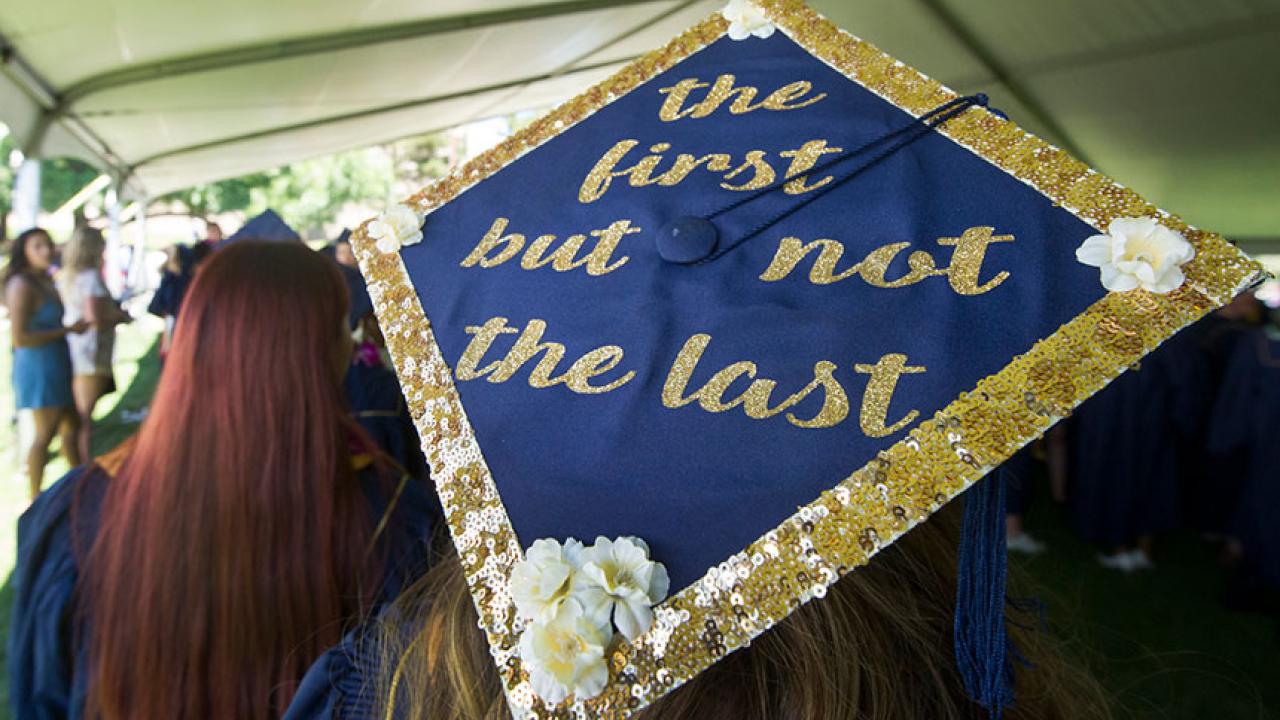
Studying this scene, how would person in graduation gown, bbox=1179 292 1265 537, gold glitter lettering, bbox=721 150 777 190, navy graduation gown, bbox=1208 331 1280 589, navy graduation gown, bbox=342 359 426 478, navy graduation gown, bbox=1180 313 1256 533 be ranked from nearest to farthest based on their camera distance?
gold glitter lettering, bbox=721 150 777 190 → navy graduation gown, bbox=342 359 426 478 → navy graduation gown, bbox=1208 331 1280 589 → person in graduation gown, bbox=1179 292 1265 537 → navy graduation gown, bbox=1180 313 1256 533

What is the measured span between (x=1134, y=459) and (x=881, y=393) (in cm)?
412

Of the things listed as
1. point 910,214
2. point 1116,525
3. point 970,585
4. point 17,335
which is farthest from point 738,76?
point 17,335

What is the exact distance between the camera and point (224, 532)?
1.24m

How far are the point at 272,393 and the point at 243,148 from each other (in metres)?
8.29

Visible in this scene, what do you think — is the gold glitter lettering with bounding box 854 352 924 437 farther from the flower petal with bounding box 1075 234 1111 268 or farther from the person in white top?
the person in white top

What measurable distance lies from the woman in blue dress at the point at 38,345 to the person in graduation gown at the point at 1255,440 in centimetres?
624

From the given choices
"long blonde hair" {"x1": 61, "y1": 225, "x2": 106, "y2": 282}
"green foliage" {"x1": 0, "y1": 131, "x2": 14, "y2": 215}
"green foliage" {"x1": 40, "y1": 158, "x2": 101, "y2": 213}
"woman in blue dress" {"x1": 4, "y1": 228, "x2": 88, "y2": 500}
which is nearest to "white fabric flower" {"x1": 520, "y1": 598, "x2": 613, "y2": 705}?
"woman in blue dress" {"x1": 4, "y1": 228, "x2": 88, "y2": 500}

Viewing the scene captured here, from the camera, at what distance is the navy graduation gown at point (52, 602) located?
4.16 ft

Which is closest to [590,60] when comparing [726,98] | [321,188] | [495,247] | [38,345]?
[38,345]

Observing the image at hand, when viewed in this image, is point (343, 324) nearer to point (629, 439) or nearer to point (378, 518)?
point (378, 518)

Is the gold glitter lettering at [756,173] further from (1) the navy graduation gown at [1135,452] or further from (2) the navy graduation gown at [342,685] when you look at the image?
(1) the navy graduation gown at [1135,452]

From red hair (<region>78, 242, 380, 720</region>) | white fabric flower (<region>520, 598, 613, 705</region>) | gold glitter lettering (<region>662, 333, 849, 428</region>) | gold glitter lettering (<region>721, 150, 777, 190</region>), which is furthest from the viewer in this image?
red hair (<region>78, 242, 380, 720</region>)

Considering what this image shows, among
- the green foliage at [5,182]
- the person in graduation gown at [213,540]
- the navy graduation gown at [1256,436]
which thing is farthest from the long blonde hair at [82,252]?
the green foliage at [5,182]

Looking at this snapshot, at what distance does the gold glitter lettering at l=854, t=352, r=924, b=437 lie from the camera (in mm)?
693
